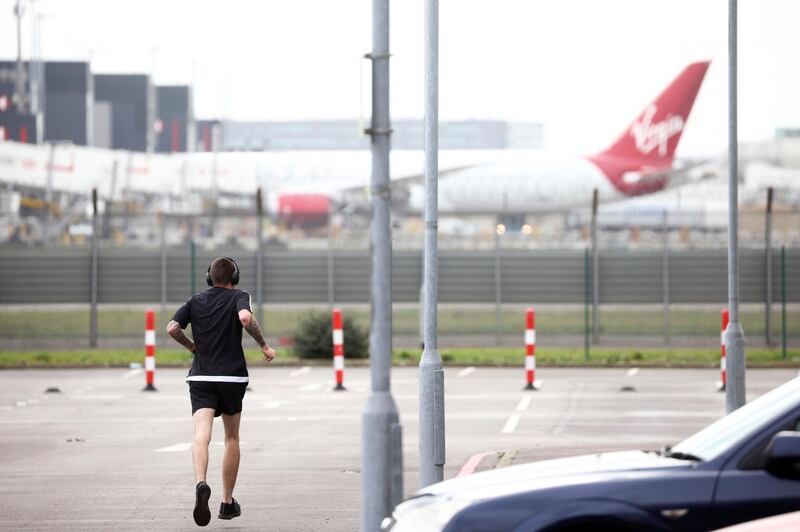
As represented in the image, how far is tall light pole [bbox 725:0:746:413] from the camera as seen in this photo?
15109mm

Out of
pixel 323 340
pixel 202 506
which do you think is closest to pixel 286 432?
pixel 202 506

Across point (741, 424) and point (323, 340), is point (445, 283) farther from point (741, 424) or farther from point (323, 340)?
point (741, 424)

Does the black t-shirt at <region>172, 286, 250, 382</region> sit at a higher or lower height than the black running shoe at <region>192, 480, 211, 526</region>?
higher

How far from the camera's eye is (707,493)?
6113 millimetres

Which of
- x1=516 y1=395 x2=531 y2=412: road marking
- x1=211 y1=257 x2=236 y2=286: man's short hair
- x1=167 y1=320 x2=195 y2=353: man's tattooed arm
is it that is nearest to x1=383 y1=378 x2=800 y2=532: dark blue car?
x1=167 y1=320 x2=195 y2=353: man's tattooed arm

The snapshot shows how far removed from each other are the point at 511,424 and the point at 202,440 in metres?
7.26

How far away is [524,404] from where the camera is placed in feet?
63.6

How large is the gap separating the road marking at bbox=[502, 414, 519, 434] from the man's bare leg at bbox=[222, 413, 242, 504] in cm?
620

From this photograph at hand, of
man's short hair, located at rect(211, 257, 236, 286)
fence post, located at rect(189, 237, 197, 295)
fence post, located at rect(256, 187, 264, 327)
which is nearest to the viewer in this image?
man's short hair, located at rect(211, 257, 236, 286)

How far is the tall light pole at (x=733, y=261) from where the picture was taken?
15.1 meters

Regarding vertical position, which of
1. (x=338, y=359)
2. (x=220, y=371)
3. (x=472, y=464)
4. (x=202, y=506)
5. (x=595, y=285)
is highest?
(x=595, y=285)

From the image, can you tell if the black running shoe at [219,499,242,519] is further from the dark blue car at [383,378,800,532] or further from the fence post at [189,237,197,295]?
the fence post at [189,237,197,295]

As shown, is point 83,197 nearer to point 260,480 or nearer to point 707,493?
point 260,480

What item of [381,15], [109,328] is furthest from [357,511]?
[109,328]
